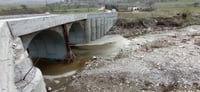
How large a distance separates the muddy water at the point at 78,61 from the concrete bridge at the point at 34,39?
1375mm

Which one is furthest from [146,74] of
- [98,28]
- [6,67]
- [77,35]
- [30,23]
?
[98,28]

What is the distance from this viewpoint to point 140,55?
21297mm

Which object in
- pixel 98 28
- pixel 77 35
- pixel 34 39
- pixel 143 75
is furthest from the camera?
pixel 98 28

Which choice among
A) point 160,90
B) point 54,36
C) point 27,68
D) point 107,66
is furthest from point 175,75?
point 54,36

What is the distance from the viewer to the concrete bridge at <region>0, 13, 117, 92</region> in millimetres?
7488

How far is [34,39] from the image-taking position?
21.2m

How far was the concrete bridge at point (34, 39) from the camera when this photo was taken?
24.6 ft

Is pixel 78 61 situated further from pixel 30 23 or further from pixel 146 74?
pixel 30 23

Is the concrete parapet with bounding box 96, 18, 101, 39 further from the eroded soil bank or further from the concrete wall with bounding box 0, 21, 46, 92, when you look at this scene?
the concrete wall with bounding box 0, 21, 46, 92

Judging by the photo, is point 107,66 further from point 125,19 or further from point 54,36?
point 125,19

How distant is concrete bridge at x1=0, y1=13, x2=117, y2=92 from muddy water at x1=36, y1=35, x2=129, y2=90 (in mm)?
1375

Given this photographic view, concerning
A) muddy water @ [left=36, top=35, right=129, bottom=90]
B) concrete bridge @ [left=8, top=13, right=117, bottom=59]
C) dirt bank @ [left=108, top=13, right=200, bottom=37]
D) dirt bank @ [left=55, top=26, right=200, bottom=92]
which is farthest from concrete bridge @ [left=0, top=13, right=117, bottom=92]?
dirt bank @ [left=55, top=26, right=200, bottom=92]

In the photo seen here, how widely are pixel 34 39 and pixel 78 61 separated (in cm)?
492

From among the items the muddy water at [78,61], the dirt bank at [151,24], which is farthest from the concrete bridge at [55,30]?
the dirt bank at [151,24]
